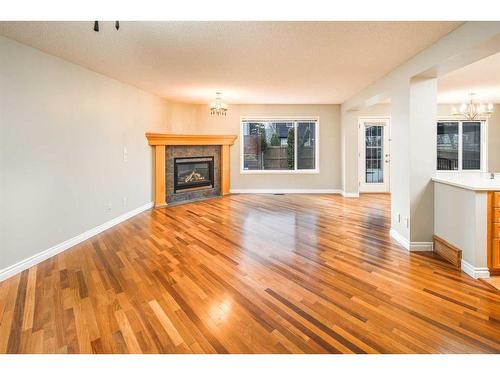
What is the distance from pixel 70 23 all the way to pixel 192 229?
2840mm

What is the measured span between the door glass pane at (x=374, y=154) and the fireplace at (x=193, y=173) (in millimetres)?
4283

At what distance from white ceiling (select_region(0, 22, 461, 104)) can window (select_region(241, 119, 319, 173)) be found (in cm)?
269

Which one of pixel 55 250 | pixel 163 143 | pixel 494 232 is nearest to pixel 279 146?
pixel 163 143

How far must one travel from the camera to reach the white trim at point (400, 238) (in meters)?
3.31

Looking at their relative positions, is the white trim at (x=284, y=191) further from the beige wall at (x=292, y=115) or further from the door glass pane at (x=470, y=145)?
the door glass pane at (x=470, y=145)

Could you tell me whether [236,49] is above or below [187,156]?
above

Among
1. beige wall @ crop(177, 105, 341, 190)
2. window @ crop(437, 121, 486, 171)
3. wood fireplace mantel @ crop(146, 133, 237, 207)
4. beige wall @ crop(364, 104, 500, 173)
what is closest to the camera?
wood fireplace mantel @ crop(146, 133, 237, 207)

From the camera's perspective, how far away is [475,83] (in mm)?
4832

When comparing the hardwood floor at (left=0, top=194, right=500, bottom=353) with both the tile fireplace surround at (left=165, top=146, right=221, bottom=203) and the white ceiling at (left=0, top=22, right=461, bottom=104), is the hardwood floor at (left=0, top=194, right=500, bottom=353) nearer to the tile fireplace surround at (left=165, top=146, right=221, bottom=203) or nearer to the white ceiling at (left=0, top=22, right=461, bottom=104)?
the white ceiling at (left=0, top=22, right=461, bottom=104)

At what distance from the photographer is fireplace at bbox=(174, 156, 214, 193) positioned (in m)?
6.45

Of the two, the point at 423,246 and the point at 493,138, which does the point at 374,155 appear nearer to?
the point at 493,138

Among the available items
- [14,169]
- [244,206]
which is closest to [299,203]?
[244,206]

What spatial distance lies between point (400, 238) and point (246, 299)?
2.39 meters

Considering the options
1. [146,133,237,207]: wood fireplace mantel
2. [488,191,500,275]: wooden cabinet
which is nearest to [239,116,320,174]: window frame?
[146,133,237,207]: wood fireplace mantel
